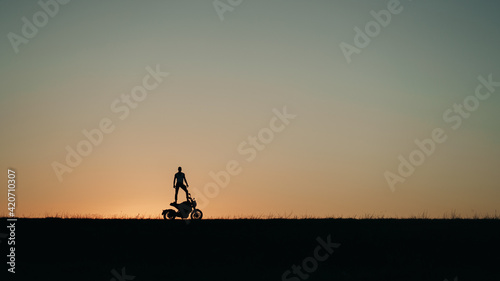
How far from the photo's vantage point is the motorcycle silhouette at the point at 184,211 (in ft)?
105

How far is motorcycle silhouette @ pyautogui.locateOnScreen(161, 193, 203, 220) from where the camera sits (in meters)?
32.0
